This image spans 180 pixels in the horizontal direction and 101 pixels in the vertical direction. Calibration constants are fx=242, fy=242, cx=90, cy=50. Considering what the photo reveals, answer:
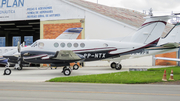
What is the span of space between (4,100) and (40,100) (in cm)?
125

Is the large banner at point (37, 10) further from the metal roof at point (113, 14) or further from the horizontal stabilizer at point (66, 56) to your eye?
the horizontal stabilizer at point (66, 56)

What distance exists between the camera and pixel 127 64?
3331 cm

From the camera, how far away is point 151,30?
944 inches

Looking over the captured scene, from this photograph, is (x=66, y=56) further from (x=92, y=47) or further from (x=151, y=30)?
(x=151, y=30)

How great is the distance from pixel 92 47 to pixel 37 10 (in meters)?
15.4

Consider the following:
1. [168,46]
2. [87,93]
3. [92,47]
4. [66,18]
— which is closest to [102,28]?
[66,18]

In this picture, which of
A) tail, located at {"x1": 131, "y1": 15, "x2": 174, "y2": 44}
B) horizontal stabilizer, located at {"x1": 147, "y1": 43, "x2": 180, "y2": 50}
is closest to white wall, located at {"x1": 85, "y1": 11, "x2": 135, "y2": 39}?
horizontal stabilizer, located at {"x1": 147, "y1": 43, "x2": 180, "y2": 50}

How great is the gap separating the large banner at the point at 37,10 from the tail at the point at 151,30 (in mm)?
11394

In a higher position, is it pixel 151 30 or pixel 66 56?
pixel 151 30

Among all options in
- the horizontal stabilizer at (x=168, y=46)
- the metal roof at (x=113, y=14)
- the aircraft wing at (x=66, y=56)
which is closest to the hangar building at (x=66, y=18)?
the metal roof at (x=113, y=14)

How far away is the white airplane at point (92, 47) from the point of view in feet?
66.1

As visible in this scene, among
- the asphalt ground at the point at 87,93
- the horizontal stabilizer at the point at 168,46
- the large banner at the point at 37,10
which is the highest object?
the large banner at the point at 37,10

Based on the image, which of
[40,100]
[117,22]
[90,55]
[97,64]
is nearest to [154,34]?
[90,55]

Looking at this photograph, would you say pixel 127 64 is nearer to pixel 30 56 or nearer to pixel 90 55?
pixel 90 55
